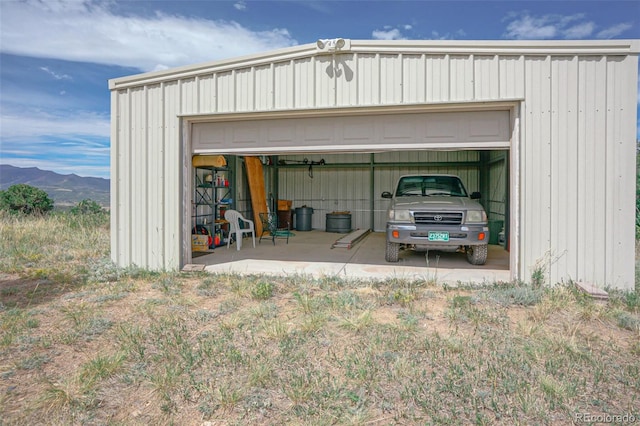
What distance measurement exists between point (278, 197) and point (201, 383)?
13.7 m

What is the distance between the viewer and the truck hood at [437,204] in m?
6.99

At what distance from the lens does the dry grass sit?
2.73 m

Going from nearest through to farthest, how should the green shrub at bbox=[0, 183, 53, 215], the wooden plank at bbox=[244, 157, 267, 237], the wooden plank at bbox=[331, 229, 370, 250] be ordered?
the wooden plank at bbox=[331, 229, 370, 250] → the wooden plank at bbox=[244, 157, 267, 237] → the green shrub at bbox=[0, 183, 53, 215]

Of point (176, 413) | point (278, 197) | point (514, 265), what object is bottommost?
point (176, 413)

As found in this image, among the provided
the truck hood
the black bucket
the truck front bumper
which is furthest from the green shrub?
the truck front bumper

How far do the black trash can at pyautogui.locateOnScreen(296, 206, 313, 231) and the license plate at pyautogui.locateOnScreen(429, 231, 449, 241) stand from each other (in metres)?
8.83

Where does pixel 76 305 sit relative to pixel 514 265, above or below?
below

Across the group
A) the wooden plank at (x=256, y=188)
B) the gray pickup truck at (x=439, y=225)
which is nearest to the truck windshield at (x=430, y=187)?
the gray pickup truck at (x=439, y=225)

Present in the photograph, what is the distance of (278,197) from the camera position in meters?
16.5

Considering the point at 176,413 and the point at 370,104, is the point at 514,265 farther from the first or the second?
the point at 176,413

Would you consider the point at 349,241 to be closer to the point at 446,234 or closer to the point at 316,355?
the point at 446,234

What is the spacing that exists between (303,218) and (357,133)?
352 inches

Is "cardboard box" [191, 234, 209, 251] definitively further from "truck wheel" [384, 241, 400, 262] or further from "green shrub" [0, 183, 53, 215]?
"green shrub" [0, 183, 53, 215]

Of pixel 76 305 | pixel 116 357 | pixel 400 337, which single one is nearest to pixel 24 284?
pixel 76 305
